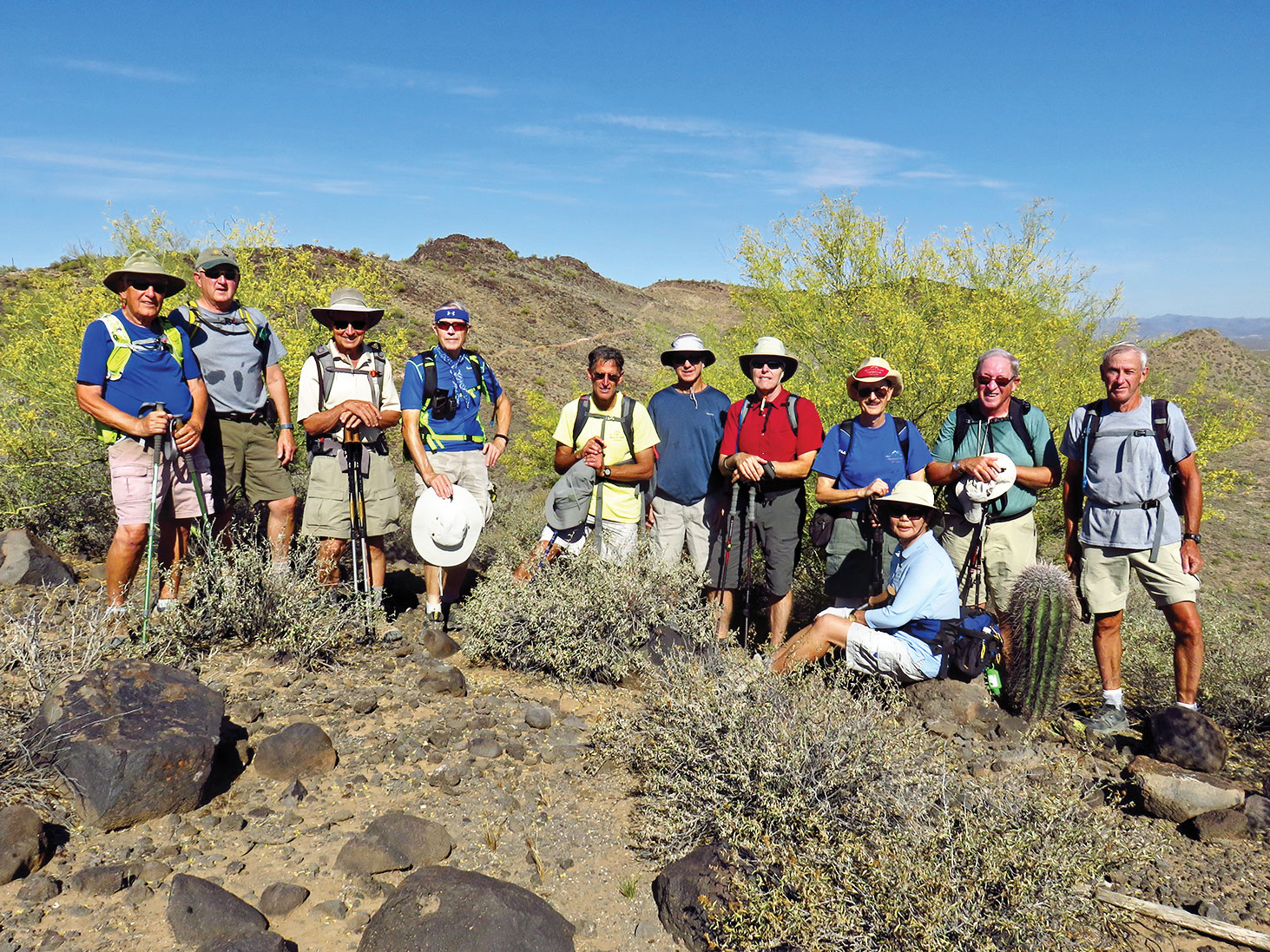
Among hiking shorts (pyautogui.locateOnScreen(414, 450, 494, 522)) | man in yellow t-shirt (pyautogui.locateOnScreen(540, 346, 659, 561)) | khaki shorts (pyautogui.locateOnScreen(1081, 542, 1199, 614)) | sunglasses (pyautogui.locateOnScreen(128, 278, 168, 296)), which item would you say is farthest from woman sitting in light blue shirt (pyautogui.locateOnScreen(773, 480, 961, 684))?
sunglasses (pyautogui.locateOnScreen(128, 278, 168, 296))

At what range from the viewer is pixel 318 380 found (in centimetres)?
479

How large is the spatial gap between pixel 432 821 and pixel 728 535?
2554 millimetres

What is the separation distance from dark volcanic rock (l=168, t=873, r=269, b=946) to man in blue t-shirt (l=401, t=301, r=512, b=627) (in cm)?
250

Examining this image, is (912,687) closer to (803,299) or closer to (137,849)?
(137,849)

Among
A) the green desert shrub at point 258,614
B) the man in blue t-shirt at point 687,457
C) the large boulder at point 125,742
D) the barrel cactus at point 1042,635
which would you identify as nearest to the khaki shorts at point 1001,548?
the barrel cactus at point 1042,635

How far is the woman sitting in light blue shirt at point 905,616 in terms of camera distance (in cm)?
411

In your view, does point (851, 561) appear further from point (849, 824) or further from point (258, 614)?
point (258, 614)

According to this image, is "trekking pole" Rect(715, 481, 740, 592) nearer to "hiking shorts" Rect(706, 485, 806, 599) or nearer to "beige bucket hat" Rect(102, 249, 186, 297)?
"hiking shorts" Rect(706, 485, 806, 599)

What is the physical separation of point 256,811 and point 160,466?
2223mm

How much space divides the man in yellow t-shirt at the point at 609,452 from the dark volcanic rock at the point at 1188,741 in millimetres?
3082

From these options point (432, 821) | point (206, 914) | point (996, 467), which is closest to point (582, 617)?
point (432, 821)

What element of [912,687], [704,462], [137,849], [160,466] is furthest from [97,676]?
[912,687]

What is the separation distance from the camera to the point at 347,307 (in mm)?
4773

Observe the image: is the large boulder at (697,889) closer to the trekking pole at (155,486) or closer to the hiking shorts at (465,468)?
the hiking shorts at (465,468)
